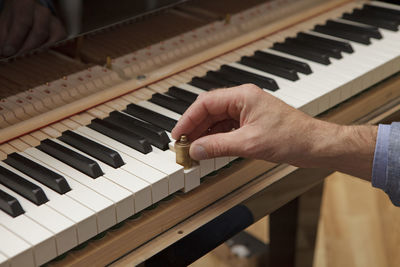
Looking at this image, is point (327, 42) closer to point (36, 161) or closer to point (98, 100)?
point (98, 100)

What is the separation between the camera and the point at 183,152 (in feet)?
4.08

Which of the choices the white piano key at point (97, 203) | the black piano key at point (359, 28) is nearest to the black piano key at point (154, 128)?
the white piano key at point (97, 203)

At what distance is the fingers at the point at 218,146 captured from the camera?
123 centimetres

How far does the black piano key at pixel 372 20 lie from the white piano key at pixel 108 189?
124cm

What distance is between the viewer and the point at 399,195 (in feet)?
4.41

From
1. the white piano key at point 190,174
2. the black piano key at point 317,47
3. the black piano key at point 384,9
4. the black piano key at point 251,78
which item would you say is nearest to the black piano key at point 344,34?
the black piano key at point 317,47

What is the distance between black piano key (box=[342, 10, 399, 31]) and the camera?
1.98 metres

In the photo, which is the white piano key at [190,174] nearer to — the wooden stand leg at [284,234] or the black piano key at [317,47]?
the black piano key at [317,47]

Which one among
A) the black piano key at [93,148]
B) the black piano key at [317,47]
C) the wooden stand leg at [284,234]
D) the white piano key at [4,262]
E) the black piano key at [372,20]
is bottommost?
the wooden stand leg at [284,234]

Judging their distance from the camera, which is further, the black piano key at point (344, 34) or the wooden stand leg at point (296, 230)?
the wooden stand leg at point (296, 230)

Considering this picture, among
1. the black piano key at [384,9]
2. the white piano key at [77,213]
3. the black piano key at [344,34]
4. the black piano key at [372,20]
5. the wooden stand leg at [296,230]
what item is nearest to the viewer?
the white piano key at [77,213]

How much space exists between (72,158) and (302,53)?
0.86 meters

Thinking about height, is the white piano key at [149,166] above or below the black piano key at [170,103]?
below

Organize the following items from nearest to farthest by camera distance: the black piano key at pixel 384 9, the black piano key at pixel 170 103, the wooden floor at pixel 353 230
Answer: the black piano key at pixel 170 103, the black piano key at pixel 384 9, the wooden floor at pixel 353 230
